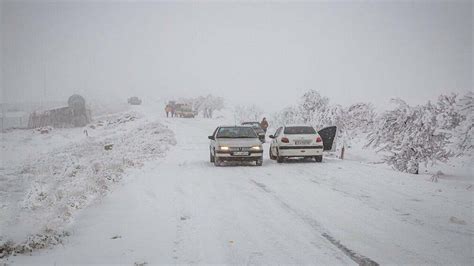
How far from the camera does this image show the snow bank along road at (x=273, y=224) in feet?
15.6

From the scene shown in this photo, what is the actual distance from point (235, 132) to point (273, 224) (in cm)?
987

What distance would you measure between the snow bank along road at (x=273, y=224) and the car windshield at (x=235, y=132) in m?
5.00

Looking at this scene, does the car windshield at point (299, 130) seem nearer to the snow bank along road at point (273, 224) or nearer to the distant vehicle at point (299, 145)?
the distant vehicle at point (299, 145)

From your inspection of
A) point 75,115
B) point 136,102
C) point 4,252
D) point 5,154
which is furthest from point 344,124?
point 136,102

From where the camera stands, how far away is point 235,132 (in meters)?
15.9

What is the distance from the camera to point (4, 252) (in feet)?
16.5

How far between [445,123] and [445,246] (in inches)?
412

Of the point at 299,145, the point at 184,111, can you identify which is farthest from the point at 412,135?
the point at 184,111

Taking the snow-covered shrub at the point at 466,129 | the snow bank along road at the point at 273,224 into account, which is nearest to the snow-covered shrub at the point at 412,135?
the snow-covered shrub at the point at 466,129

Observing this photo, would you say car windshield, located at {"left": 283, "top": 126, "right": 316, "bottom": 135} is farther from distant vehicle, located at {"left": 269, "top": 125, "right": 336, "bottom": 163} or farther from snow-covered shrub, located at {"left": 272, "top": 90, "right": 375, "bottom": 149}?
snow-covered shrub, located at {"left": 272, "top": 90, "right": 375, "bottom": 149}

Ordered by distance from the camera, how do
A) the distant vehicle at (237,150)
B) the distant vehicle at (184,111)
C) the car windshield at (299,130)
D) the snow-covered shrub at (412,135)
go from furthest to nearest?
the distant vehicle at (184,111), the car windshield at (299,130), the snow-covered shrub at (412,135), the distant vehicle at (237,150)

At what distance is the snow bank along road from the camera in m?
4.76

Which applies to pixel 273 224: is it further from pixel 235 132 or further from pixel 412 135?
pixel 412 135

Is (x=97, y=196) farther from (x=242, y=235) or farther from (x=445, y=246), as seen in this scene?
(x=445, y=246)
